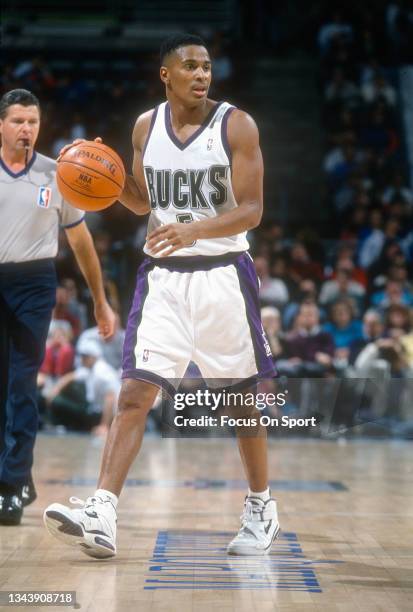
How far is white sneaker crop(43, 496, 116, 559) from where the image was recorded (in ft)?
13.2

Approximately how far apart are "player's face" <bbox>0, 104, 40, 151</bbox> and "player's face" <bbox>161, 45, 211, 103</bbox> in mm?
1004

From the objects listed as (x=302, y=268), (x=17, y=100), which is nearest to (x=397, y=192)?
(x=302, y=268)

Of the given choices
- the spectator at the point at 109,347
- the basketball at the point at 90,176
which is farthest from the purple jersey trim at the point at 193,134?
the spectator at the point at 109,347

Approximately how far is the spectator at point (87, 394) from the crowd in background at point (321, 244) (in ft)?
0.04

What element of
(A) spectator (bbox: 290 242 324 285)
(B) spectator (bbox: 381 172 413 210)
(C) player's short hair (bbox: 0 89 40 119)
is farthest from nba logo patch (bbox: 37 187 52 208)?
(B) spectator (bbox: 381 172 413 210)

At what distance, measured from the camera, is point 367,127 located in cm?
1533

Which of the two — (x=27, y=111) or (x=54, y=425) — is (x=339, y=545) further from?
(x=54, y=425)

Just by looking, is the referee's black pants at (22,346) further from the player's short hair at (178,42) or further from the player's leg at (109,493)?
the player's short hair at (178,42)

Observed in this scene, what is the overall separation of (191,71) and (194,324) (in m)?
0.96

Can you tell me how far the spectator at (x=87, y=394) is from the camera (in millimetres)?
10297

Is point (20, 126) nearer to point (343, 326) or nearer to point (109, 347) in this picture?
point (109, 347)

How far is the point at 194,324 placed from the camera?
4391 mm

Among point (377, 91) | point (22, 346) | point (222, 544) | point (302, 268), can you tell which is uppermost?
point (377, 91)

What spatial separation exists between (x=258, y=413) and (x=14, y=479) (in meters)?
1.25
